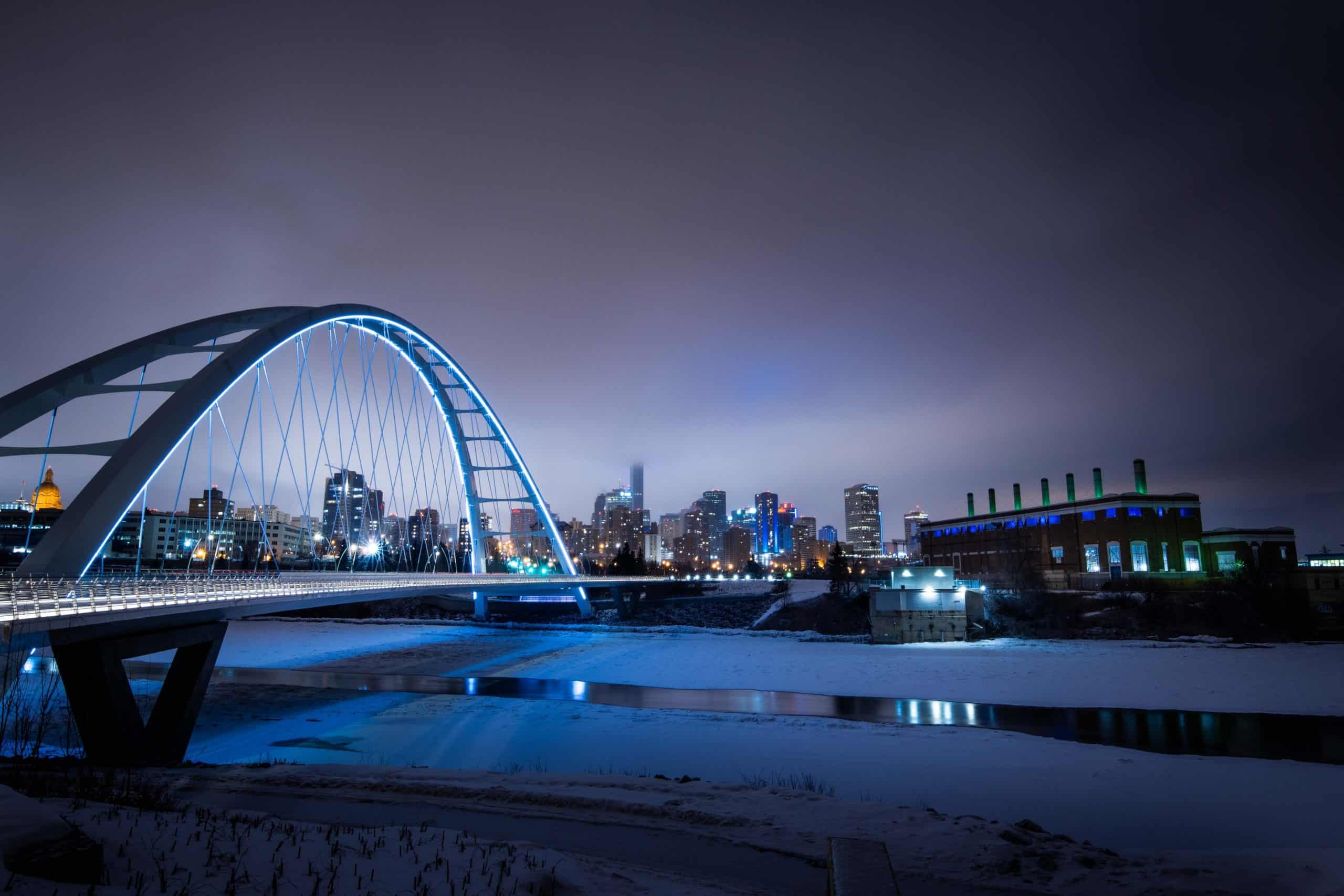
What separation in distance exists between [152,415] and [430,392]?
3227cm

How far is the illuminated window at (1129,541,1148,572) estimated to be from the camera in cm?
5650

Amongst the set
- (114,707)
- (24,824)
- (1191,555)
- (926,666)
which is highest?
(24,824)

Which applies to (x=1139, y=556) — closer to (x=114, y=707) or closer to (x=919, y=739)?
(x=919, y=739)

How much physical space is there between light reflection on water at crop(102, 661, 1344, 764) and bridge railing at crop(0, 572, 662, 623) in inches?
163

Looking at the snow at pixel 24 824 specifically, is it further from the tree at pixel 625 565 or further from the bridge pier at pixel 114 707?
the tree at pixel 625 565

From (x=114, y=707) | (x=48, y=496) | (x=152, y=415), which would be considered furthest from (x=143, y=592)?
(x=48, y=496)

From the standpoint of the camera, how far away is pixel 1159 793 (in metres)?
12.2

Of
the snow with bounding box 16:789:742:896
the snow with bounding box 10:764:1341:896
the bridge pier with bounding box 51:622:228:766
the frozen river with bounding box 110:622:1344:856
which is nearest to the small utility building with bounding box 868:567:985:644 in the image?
the frozen river with bounding box 110:622:1344:856

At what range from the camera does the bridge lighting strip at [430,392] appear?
19.0 metres

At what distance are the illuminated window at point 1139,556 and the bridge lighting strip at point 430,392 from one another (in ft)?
153

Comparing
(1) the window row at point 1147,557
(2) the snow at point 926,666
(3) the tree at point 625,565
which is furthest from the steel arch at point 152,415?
(3) the tree at point 625,565

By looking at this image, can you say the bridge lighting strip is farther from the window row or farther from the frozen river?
the window row

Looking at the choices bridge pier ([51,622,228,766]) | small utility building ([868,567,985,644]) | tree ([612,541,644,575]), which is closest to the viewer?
bridge pier ([51,622,228,766])

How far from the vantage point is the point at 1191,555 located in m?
56.5
